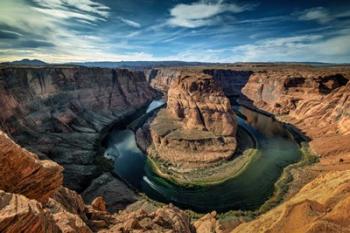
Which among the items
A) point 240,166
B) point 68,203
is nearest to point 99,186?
point 68,203

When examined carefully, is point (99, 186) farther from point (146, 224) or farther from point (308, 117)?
point (308, 117)

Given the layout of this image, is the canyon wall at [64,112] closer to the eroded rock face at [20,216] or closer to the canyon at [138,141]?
the canyon at [138,141]

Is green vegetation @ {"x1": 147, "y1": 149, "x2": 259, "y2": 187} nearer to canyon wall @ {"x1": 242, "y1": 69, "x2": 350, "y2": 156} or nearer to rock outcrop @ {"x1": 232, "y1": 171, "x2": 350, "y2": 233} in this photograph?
canyon wall @ {"x1": 242, "y1": 69, "x2": 350, "y2": 156}

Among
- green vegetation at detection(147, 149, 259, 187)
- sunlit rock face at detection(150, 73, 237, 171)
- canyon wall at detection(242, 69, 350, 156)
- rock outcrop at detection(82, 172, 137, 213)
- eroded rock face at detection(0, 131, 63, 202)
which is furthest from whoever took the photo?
canyon wall at detection(242, 69, 350, 156)

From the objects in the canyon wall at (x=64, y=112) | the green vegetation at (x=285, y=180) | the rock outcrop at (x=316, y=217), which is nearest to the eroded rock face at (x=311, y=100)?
the green vegetation at (x=285, y=180)

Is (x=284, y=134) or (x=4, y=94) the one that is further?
(x=284, y=134)

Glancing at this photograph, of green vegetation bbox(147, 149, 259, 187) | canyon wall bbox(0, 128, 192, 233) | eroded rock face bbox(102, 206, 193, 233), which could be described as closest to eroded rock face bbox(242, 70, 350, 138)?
green vegetation bbox(147, 149, 259, 187)
